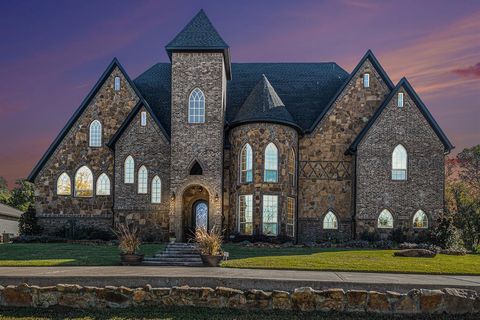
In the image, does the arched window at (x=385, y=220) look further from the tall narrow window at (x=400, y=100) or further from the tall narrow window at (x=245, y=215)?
the tall narrow window at (x=245, y=215)

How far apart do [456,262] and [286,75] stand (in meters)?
18.3

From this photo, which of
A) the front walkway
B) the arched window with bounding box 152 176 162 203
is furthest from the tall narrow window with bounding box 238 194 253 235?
the front walkway

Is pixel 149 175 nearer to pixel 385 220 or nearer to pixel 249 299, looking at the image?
pixel 385 220

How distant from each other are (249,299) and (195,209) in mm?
16853

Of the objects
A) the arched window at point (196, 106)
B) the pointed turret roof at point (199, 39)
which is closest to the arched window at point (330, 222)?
the arched window at point (196, 106)

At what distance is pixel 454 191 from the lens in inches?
1622

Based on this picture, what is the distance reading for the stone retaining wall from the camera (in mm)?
12117

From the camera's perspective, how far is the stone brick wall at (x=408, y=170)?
94.9 ft

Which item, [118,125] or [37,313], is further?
[118,125]

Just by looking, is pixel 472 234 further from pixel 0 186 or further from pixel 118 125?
pixel 0 186

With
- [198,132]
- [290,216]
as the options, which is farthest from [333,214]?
[198,132]

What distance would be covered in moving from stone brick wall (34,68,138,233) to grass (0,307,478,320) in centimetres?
1853

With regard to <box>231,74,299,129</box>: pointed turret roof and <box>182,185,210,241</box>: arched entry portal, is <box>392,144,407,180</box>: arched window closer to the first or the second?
<box>231,74,299,129</box>: pointed turret roof

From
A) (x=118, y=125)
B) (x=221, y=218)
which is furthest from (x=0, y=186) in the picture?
(x=221, y=218)
